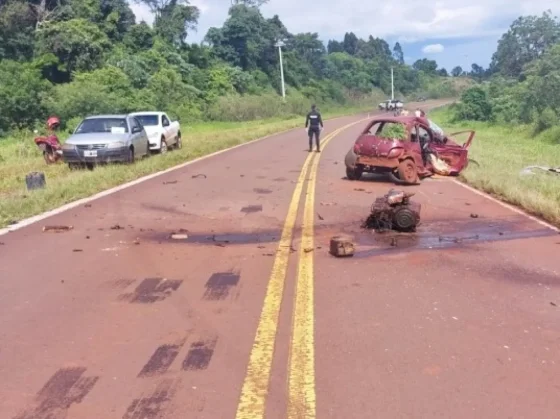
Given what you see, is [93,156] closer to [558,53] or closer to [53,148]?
[53,148]

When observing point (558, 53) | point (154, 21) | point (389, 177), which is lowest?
point (389, 177)

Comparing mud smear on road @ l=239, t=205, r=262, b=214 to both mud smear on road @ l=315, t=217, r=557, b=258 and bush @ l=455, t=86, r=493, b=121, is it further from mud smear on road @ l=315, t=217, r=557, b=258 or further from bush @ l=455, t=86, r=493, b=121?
bush @ l=455, t=86, r=493, b=121

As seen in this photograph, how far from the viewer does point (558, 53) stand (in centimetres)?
4091

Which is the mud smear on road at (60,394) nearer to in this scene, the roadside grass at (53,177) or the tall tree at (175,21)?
the roadside grass at (53,177)

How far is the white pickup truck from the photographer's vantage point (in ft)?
77.1

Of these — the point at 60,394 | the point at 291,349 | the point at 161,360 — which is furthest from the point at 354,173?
the point at 60,394

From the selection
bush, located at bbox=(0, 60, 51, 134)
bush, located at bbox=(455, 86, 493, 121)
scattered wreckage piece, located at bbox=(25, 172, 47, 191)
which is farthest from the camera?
bush, located at bbox=(455, 86, 493, 121)

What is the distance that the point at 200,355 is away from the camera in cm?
477

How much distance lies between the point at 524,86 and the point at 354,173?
115 ft

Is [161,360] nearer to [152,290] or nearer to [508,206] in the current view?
[152,290]

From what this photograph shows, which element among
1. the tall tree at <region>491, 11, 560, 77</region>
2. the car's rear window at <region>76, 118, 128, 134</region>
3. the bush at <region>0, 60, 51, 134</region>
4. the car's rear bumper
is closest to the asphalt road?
the car's rear bumper

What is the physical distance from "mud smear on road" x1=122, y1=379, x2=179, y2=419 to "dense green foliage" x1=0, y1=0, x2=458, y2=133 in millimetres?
33153

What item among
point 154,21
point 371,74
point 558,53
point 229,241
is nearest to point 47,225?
point 229,241

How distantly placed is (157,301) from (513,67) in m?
99.7
